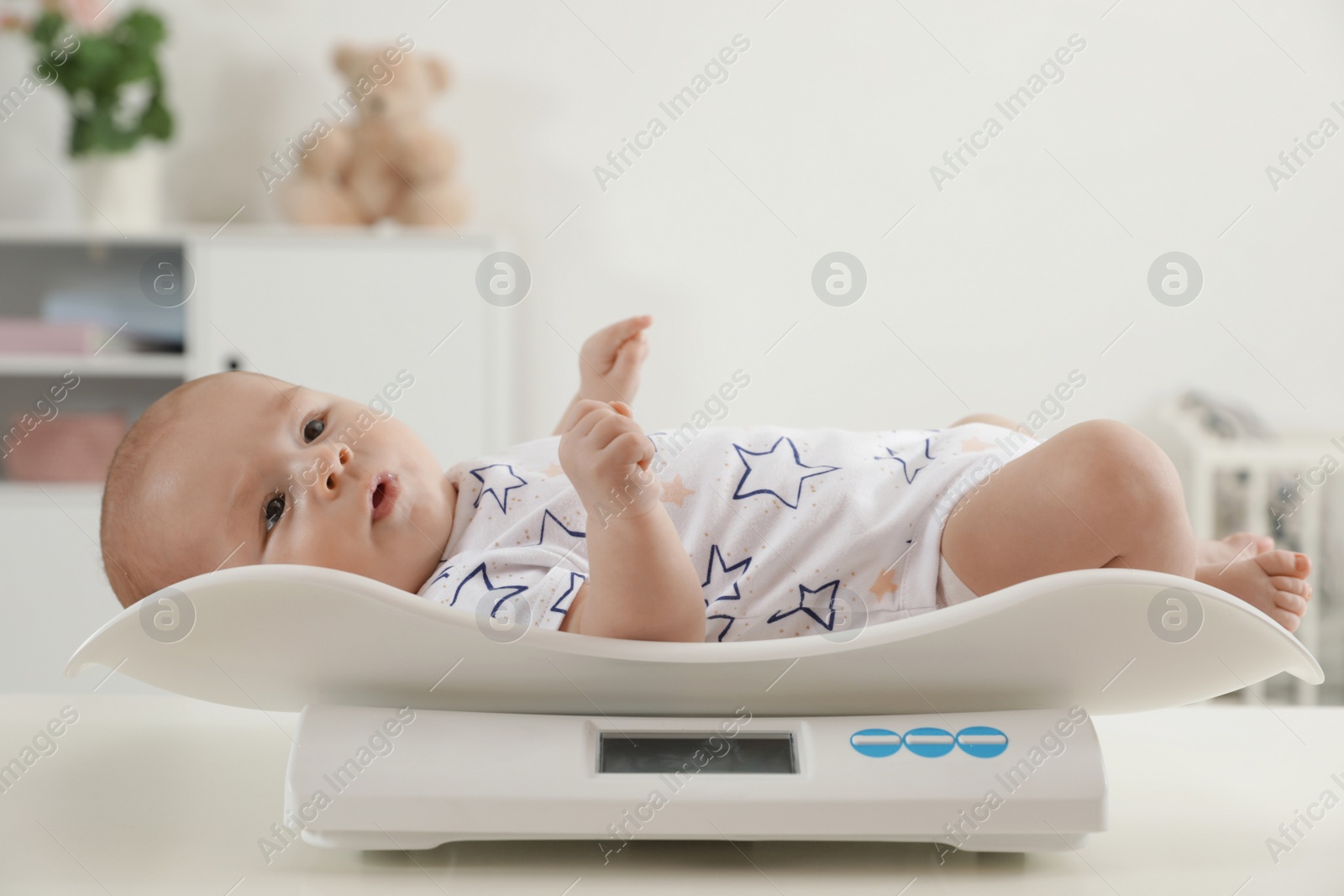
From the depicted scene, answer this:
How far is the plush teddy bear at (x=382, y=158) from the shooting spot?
7.56ft

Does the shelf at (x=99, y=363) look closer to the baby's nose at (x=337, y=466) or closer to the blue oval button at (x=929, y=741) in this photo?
the baby's nose at (x=337, y=466)

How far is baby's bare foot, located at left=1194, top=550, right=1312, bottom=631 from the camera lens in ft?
2.42

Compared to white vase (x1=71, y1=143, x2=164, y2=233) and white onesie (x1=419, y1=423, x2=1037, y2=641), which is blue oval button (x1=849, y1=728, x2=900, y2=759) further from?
white vase (x1=71, y1=143, x2=164, y2=233)

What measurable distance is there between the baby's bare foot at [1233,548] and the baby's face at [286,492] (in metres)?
0.61

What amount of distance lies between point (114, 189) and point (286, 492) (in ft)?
6.26

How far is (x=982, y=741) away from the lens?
54cm

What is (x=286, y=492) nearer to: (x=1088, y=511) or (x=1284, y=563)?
(x=1088, y=511)

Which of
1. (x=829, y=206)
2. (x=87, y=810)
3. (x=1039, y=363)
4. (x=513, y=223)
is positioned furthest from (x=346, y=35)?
(x=87, y=810)

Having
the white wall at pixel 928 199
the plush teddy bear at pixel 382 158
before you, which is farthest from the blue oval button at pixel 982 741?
the plush teddy bear at pixel 382 158

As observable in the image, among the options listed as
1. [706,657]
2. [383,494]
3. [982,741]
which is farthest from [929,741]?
[383,494]

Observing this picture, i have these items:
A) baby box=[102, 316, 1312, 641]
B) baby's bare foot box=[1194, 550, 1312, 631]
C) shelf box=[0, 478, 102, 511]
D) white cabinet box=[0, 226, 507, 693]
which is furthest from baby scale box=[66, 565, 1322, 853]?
shelf box=[0, 478, 102, 511]

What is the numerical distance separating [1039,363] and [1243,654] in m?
1.96

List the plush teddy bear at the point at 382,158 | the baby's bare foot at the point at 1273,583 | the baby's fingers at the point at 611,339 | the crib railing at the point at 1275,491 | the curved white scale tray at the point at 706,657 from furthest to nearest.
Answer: the plush teddy bear at the point at 382,158, the crib railing at the point at 1275,491, the baby's fingers at the point at 611,339, the baby's bare foot at the point at 1273,583, the curved white scale tray at the point at 706,657

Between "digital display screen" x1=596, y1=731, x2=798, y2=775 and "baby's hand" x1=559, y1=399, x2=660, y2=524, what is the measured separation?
14 centimetres
